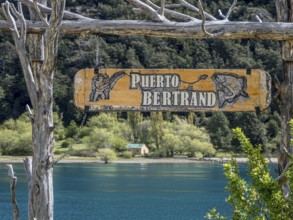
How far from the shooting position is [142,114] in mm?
88500

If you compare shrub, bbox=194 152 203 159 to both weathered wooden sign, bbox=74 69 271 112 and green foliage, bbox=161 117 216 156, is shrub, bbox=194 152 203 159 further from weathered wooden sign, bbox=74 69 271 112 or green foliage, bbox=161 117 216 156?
weathered wooden sign, bbox=74 69 271 112

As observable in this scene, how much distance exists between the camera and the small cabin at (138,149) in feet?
277

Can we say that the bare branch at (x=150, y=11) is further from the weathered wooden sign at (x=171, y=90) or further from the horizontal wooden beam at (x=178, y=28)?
the weathered wooden sign at (x=171, y=90)

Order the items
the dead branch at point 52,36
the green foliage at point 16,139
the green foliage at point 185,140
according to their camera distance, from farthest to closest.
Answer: the green foliage at point 185,140
the green foliage at point 16,139
the dead branch at point 52,36

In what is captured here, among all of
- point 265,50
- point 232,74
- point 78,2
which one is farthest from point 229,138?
point 232,74

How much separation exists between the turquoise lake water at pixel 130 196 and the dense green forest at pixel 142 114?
1843cm

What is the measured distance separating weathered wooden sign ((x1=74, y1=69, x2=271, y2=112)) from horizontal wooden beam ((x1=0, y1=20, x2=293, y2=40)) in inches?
12.3

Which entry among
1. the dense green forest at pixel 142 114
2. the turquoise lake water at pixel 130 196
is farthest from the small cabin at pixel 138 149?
the turquoise lake water at pixel 130 196

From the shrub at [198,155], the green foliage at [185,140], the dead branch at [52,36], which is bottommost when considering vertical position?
the shrub at [198,155]

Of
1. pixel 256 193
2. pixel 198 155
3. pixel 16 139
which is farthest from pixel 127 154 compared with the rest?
pixel 256 193

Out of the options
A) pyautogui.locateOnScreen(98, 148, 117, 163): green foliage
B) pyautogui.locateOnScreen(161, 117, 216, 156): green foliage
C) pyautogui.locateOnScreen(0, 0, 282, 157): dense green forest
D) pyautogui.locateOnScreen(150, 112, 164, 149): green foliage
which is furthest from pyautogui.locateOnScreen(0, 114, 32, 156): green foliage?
pyautogui.locateOnScreen(161, 117, 216, 156): green foliage

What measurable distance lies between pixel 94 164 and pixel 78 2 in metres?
30.4

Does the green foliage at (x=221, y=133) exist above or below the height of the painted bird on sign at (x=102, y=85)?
below

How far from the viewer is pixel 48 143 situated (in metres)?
6.61
